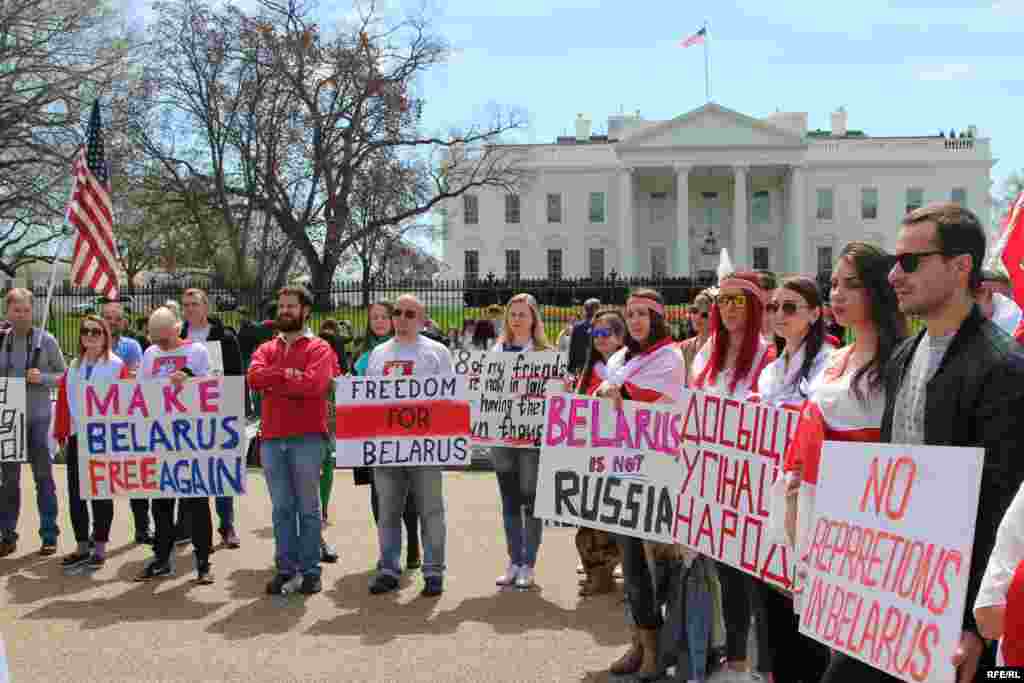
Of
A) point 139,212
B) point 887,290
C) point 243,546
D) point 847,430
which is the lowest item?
point 243,546

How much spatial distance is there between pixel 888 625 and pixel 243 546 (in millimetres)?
6888

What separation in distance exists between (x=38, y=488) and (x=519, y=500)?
3.88 meters

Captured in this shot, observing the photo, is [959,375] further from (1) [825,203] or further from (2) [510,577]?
(1) [825,203]

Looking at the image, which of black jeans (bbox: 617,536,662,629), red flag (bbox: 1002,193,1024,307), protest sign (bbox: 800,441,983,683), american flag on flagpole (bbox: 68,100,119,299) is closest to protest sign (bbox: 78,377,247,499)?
black jeans (bbox: 617,536,662,629)

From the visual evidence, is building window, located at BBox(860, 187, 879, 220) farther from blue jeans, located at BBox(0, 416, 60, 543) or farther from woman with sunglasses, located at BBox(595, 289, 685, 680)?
woman with sunglasses, located at BBox(595, 289, 685, 680)

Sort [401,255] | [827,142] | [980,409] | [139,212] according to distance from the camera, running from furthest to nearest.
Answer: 1. [827,142]
2. [401,255]
3. [139,212]
4. [980,409]

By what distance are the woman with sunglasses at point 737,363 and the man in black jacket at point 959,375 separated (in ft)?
5.70

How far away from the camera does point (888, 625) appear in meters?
3.05

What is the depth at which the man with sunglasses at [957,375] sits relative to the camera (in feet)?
9.53

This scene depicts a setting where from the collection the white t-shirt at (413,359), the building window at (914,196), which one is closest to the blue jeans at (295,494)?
the white t-shirt at (413,359)


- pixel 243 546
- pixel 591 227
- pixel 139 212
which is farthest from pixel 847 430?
pixel 591 227

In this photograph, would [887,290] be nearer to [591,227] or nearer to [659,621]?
[659,621]

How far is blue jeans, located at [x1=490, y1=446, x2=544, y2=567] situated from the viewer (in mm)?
7634

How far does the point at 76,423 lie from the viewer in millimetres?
8172
